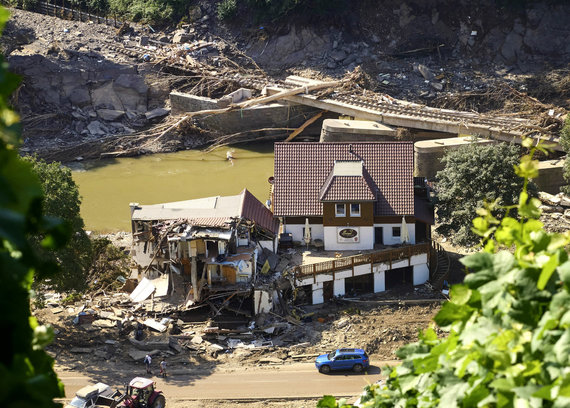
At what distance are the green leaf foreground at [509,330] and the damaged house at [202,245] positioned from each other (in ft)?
77.5

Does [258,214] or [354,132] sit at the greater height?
[354,132]

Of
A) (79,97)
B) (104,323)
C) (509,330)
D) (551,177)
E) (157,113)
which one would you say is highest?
(509,330)

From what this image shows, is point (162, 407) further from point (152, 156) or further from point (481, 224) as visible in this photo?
point (152, 156)

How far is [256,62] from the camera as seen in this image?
232 feet

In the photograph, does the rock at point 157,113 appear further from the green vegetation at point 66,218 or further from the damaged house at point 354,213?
the green vegetation at point 66,218

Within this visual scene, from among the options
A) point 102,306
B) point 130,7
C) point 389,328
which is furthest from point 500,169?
point 130,7

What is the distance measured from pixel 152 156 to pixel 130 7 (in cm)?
2399

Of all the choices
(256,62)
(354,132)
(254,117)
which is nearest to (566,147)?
(354,132)

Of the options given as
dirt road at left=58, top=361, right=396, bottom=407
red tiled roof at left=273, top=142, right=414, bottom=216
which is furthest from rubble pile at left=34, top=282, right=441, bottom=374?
red tiled roof at left=273, top=142, right=414, bottom=216

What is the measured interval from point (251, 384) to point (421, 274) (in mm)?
11062

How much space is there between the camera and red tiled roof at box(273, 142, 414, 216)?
118 ft

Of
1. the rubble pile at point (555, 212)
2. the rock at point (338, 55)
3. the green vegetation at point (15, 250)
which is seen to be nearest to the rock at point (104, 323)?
the rubble pile at point (555, 212)

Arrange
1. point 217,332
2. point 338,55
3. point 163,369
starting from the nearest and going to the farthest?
point 163,369
point 217,332
point 338,55

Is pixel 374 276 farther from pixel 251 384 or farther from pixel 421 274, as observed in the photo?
pixel 251 384
